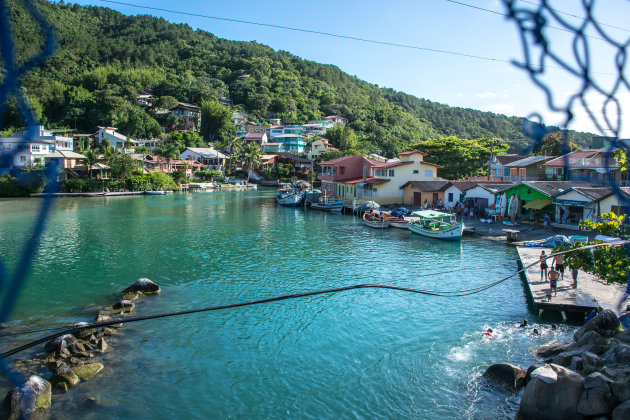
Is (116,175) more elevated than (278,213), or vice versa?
(116,175)

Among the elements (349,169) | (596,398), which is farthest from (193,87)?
(596,398)

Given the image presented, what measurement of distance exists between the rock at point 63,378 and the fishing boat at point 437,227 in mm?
25484

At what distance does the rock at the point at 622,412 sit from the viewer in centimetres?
773

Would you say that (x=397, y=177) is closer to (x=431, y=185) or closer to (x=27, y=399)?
(x=431, y=185)

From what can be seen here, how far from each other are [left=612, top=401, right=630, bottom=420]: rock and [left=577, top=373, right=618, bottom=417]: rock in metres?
0.30

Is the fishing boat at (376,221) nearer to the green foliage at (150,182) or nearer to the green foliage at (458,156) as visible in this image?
the green foliage at (458,156)

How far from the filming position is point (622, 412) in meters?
7.82

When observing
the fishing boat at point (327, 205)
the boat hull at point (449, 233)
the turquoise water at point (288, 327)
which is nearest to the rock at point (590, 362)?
the turquoise water at point (288, 327)

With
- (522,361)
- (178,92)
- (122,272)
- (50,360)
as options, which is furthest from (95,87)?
(522,361)

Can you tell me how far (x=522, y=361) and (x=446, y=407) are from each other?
354 centimetres

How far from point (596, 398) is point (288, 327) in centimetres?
975

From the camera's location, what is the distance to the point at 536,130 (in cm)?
430

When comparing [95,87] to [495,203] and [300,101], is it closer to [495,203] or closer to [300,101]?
[300,101]

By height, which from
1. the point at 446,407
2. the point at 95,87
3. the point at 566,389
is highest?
the point at 95,87
